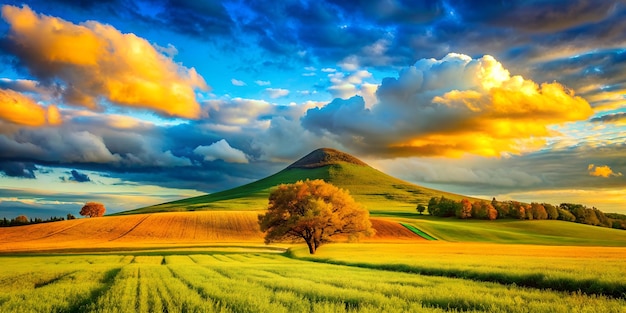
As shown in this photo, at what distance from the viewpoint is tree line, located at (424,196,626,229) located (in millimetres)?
127319

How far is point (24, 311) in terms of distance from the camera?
13555 millimetres

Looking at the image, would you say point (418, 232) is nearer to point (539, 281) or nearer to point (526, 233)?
point (526, 233)

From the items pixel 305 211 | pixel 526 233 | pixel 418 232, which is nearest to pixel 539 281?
pixel 305 211

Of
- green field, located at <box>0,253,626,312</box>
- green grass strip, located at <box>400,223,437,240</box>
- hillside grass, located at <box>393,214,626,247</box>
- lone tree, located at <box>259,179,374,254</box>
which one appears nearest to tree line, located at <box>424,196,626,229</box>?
hillside grass, located at <box>393,214,626,247</box>

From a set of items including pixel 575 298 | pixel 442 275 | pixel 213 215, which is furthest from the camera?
pixel 213 215

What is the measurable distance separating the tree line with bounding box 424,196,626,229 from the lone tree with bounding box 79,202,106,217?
372ft

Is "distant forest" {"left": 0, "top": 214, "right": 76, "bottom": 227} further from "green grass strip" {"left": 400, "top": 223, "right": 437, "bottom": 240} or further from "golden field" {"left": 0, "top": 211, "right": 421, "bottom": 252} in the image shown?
"green grass strip" {"left": 400, "top": 223, "right": 437, "bottom": 240}

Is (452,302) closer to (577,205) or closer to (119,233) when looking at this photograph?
(119,233)

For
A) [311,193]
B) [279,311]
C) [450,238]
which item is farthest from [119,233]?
[279,311]

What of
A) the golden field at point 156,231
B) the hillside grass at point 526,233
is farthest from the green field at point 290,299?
the hillside grass at point 526,233

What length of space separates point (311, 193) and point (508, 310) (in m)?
47.6

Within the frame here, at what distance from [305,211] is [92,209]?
368 ft

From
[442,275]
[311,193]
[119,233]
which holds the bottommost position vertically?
[119,233]

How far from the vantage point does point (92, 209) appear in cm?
14200
